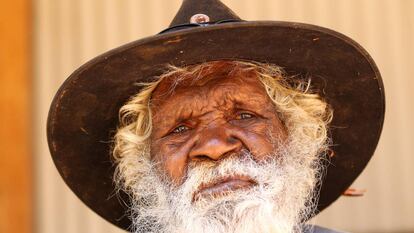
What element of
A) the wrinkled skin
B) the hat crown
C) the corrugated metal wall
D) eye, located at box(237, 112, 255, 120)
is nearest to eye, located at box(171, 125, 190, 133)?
the wrinkled skin

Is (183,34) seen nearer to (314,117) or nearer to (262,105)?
(262,105)

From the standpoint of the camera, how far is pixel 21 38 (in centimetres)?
476

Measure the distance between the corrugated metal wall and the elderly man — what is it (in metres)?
1.45

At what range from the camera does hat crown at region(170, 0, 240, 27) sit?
3.11 metres

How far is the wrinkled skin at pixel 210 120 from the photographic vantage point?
309 cm

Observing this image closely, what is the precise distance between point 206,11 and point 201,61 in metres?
0.19

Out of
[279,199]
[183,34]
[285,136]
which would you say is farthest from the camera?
[285,136]

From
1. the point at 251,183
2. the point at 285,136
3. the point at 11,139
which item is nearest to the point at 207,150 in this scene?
the point at 251,183

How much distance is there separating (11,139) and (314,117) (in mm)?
2037

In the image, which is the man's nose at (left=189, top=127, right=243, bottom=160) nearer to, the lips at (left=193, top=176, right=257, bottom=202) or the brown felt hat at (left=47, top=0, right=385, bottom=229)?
the lips at (left=193, top=176, right=257, bottom=202)

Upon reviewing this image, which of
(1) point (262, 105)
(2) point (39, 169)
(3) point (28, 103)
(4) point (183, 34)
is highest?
(4) point (183, 34)

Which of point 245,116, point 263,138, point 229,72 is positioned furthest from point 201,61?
point 263,138

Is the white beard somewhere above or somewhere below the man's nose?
below

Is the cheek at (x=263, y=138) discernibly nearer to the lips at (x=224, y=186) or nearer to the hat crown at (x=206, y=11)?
the lips at (x=224, y=186)
